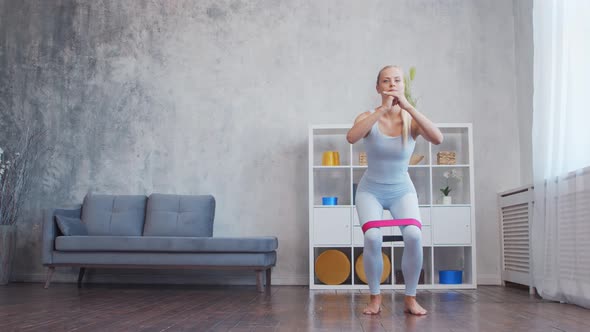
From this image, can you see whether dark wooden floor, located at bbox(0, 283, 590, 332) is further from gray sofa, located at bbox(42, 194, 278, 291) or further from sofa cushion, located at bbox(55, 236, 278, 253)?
sofa cushion, located at bbox(55, 236, 278, 253)

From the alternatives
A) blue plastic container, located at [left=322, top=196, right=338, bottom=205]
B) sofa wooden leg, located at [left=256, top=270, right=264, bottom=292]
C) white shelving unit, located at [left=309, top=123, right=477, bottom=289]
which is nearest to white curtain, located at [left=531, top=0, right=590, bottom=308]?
white shelving unit, located at [left=309, top=123, right=477, bottom=289]

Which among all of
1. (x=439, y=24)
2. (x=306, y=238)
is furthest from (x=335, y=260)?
(x=439, y=24)

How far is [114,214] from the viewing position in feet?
19.2

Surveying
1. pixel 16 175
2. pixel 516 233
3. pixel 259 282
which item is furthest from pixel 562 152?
pixel 16 175

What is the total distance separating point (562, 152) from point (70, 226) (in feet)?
13.7

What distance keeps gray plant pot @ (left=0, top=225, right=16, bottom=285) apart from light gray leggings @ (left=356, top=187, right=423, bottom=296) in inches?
150

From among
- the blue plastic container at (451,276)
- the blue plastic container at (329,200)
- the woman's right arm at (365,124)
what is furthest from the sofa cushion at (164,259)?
the woman's right arm at (365,124)

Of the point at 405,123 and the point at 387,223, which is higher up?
the point at 405,123

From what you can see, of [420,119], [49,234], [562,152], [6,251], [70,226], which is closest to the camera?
[420,119]

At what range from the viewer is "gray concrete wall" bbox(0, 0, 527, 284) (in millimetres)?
6035

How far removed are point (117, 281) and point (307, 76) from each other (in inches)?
112

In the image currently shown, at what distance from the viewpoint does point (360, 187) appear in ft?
11.4

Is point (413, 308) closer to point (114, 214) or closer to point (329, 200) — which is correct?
point (329, 200)

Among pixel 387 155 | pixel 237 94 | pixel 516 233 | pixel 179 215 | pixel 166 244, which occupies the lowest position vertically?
pixel 166 244
